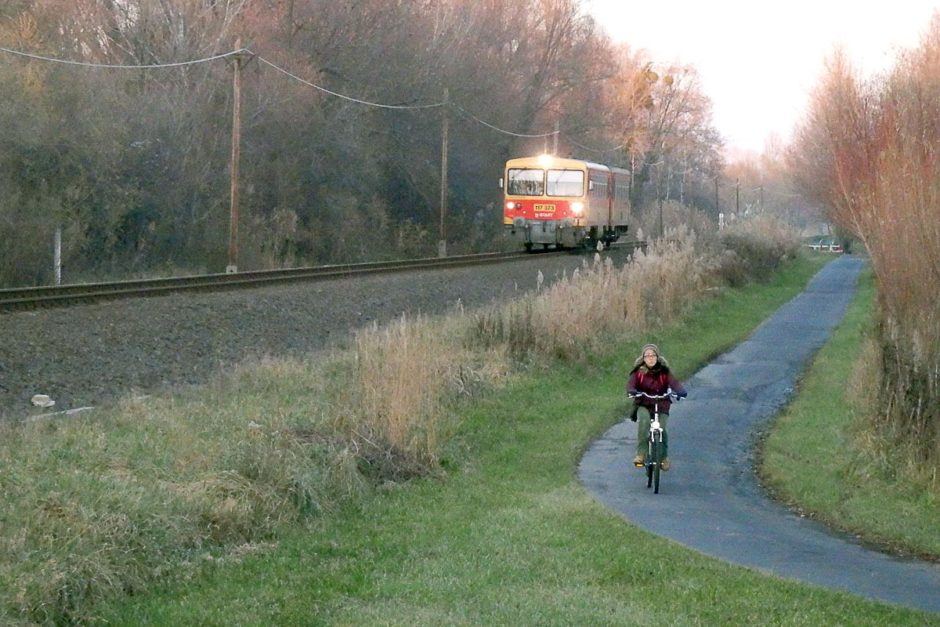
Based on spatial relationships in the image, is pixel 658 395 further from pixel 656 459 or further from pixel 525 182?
pixel 525 182

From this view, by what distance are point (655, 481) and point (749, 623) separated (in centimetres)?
404

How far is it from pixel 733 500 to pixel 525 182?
31.0 m

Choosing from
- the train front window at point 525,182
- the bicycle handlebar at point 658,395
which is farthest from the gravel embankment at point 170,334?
the train front window at point 525,182

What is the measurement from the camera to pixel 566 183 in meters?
40.4

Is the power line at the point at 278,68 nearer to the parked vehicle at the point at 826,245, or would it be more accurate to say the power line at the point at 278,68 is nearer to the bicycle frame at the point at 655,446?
the bicycle frame at the point at 655,446

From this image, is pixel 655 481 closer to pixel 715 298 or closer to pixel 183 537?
pixel 183 537

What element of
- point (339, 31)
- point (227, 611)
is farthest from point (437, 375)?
point (339, 31)

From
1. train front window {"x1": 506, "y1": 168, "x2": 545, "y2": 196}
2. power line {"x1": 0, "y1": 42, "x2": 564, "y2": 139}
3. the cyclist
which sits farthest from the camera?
train front window {"x1": 506, "y1": 168, "x2": 545, "y2": 196}

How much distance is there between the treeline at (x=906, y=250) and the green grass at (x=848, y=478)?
30 cm

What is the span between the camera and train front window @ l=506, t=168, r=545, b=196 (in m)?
40.9

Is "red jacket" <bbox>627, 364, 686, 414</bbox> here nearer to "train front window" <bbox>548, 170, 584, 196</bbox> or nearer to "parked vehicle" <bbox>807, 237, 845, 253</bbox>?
"train front window" <bbox>548, 170, 584, 196</bbox>

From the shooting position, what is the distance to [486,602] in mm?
7352

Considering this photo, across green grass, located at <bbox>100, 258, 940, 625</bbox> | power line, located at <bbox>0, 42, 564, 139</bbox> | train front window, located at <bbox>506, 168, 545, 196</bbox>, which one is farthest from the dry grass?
train front window, located at <bbox>506, 168, 545, 196</bbox>

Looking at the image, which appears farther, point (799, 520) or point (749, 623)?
point (799, 520)
